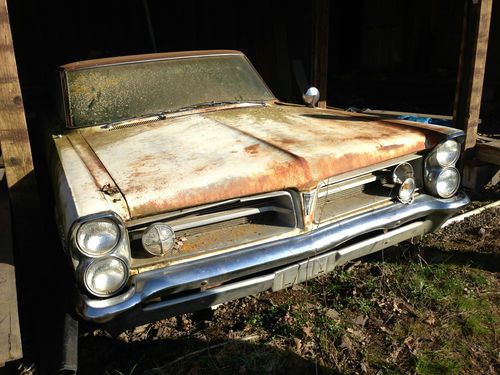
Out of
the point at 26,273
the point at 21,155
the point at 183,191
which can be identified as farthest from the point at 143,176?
the point at 26,273

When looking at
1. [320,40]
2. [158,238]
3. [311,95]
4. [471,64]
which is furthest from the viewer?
[320,40]

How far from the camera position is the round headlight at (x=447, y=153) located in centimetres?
292

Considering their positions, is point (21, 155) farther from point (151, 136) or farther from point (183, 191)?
point (183, 191)

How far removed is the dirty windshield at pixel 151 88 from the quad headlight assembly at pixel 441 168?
5.10 ft

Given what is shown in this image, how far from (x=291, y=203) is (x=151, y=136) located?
3.51ft

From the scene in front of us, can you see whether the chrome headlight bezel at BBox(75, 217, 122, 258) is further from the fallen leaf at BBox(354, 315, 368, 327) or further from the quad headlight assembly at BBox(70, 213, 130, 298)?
the fallen leaf at BBox(354, 315, 368, 327)

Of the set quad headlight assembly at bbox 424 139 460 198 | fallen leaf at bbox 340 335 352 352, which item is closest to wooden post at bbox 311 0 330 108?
quad headlight assembly at bbox 424 139 460 198

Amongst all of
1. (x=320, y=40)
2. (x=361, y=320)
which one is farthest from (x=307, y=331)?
(x=320, y=40)

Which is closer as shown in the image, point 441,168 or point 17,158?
point 441,168

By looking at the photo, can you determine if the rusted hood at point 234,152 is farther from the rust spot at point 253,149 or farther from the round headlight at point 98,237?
the round headlight at point 98,237

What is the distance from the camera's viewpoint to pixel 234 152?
2.64m

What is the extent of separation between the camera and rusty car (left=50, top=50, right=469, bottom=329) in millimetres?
2162

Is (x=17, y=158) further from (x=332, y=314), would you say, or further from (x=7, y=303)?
(x=332, y=314)

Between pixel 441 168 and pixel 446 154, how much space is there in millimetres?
93
